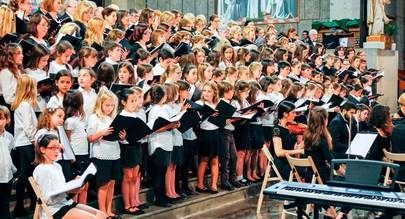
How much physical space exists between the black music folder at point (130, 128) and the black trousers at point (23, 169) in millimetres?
752

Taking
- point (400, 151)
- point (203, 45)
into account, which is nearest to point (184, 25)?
point (203, 45)

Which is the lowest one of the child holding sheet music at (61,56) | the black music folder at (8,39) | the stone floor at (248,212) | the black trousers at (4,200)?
the stone floor at (248,212)

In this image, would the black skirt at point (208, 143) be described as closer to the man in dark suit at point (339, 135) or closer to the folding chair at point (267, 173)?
the folding chair at point (267, 173)

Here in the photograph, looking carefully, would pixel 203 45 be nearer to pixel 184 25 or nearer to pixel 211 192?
pixel 184 25

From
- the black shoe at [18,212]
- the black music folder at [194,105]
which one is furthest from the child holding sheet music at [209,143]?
the black shoe at [18,212]

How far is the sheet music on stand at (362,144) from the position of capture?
6801mm

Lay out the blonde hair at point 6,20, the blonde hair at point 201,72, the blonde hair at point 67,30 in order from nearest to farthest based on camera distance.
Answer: the blonde hair at point 6,20
the blonde hair at point 67,30
the blonde hair at point 201,72

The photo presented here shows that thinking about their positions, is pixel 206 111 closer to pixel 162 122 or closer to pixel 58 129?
pixel 162 122

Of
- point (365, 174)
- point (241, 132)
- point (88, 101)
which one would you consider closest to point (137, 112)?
point (88, 101)

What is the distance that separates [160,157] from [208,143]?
3.30ft

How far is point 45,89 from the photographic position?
6.52 meters

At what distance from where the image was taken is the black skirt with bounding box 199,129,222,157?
8094mm

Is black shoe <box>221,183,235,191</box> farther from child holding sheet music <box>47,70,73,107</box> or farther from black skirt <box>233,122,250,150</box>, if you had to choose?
child holding sheet music <box>47,70,73,107</box>

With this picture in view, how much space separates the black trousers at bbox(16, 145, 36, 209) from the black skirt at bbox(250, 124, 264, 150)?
3.46 m
